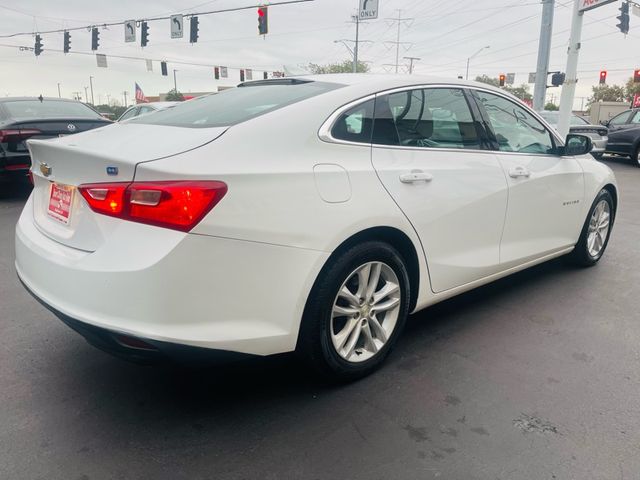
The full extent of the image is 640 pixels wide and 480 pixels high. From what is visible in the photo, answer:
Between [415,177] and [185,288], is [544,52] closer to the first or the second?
[415,177]

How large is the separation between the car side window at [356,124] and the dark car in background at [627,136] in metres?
14.1

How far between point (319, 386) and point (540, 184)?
2190 millimetres

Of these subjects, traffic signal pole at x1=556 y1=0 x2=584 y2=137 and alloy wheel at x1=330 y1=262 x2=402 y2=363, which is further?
traffic signal pole at x1=556 y1=0 x2=584 y2=137

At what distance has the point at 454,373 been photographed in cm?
283

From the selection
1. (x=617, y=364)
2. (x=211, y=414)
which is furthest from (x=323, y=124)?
(x=617, y=364)

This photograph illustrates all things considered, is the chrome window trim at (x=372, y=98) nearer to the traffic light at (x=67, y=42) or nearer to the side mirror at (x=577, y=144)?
the side mirror at (x=577, y=144)

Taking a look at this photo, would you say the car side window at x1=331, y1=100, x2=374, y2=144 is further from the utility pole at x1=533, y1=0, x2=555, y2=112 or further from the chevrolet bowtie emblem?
the utility pole at x1=533, y1=0, x2=555, y2=112

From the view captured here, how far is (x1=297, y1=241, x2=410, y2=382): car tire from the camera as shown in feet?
7.82

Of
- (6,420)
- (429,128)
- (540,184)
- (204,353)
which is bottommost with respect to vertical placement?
(6,420)

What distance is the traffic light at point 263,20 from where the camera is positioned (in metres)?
20.3

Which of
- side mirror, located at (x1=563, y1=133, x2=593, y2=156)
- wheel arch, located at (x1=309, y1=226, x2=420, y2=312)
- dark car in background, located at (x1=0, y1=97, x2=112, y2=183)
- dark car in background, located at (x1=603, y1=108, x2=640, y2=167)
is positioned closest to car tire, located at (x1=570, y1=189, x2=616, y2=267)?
side mirror, located at (x1=563, y1=133, x2=593, y2=156)

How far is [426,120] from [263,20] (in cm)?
1932

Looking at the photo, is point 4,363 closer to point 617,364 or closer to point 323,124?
point 323,124

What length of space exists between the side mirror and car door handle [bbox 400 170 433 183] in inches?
70.6
